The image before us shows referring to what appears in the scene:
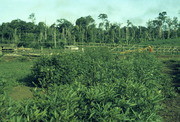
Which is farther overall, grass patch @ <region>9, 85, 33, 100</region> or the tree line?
the tree line

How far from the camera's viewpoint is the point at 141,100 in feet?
12.2

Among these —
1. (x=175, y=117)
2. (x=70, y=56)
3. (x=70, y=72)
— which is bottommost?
(x=175, y=117)

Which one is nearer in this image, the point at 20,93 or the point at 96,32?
the point at 20,93

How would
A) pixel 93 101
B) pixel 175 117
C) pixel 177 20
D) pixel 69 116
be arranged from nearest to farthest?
pixel 69 116 → pixel 93 101 → pixel 175 117 → pixel 177 20

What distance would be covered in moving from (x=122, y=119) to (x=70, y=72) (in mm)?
7089

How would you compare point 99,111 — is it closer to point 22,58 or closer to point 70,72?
point 70,72

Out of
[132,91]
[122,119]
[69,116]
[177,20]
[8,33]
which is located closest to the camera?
[69,116]

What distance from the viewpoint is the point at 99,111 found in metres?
3.28

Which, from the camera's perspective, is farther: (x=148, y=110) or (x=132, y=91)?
(x=132, y=91)

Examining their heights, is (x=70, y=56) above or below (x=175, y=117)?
above

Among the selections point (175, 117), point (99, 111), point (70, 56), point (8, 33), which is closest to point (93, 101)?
point (99, 111)

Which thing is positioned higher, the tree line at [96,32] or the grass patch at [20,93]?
the tree line at [96,32]

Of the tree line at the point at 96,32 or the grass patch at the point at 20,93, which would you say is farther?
the tree line at the point at 96,32

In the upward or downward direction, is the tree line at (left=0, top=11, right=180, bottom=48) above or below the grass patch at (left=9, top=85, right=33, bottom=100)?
above
